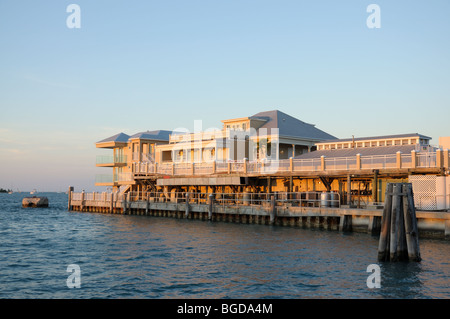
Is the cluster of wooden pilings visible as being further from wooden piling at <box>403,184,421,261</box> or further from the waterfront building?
the waterfront building

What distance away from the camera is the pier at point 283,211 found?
98.7 feet

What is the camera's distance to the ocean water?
1845 cm

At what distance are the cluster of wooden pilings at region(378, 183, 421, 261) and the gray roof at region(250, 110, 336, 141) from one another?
1285 inches

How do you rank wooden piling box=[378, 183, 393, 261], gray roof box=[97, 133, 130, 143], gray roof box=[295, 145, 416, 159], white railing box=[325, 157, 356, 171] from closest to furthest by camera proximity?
wooden piling box=[378, 183, 393, 261], white railing box=[325, 157, 356, 171], gray roof box=[295, 145, 416, 159], gray roof box=[97, 133, 130, 143]

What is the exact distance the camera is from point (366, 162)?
1527 inches

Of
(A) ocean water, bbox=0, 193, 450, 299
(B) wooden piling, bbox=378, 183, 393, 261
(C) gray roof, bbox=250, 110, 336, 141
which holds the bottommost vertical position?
(A) ocean water, bbox=0, 193, 450, 299

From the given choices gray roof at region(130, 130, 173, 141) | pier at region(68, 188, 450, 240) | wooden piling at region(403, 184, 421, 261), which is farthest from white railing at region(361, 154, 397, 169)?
gray roof at region(130, 130, 173, 141)

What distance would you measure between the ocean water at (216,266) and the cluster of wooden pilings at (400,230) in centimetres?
53

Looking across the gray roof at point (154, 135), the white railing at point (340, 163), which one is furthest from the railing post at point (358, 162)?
the gray roof at point (154, 135)

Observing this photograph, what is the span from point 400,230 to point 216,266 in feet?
27.6

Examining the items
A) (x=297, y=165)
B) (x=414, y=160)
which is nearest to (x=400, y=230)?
(x=414, y=160)

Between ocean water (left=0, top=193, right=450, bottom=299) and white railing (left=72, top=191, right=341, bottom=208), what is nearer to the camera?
ocean water (left=0, top=193, right=450, bottom=299)
